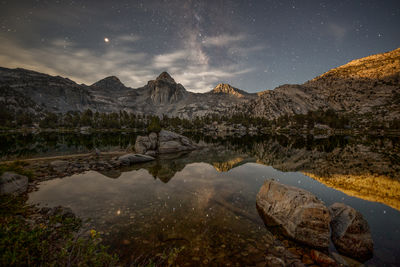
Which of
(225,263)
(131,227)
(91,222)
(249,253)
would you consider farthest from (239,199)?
(91,222)

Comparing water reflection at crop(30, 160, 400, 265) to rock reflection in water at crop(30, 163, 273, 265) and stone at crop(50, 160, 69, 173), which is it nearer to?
rock reflection in water at crop(30, 163, 273, 265)

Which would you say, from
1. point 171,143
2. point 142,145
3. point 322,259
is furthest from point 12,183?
point 171,143

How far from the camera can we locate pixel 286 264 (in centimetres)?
834

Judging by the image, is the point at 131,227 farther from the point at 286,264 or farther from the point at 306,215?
the point at 306,215

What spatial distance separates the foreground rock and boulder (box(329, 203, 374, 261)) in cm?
3397

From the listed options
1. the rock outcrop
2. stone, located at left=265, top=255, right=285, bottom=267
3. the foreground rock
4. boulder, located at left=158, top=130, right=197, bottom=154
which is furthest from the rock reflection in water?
boulder, located at left=158, top=130, right=197, bottom=154

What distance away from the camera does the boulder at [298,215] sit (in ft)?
31.7

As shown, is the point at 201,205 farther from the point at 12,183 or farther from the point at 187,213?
the point at 12,183

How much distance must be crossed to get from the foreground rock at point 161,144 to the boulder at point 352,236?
34.0 meters

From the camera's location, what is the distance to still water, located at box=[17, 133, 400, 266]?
929 cm

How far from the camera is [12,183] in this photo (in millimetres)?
15031

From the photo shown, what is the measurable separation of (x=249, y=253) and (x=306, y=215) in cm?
413

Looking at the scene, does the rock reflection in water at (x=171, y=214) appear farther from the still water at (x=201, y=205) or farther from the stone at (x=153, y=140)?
the stone at (x=153, y=140)

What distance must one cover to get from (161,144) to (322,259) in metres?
39.1
